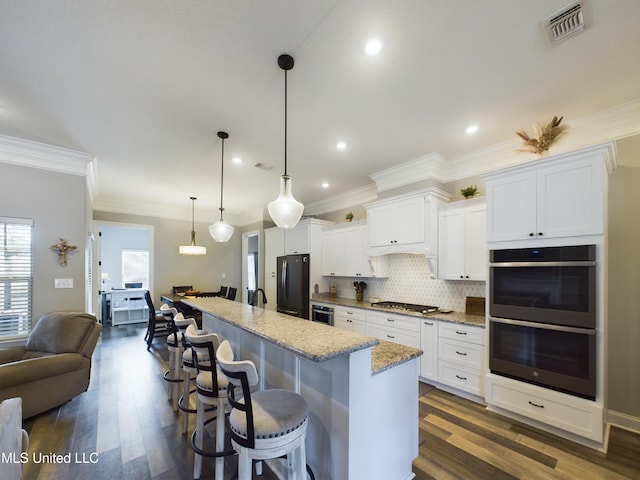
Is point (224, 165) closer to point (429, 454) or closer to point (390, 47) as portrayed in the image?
point (390, 47)

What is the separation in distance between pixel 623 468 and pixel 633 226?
1995 millimetres

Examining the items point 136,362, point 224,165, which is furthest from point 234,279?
point 224,165

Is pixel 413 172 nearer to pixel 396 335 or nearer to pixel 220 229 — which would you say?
pixel 396 335

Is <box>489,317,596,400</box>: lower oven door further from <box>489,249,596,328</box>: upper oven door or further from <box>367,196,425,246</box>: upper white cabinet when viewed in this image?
<box>367,196,425,246</box>: upper white cabinet

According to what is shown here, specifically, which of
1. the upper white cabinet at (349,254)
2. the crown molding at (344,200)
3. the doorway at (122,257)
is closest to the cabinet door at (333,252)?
the upper white cabinet at (349,254)

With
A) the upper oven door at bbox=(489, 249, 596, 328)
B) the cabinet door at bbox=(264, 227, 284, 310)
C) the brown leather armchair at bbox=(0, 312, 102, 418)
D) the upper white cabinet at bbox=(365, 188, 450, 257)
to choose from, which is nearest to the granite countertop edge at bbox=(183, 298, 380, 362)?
the brown leather armchair at bbox=(0, 312, 102, 418)

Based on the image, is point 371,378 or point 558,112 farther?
point 558,112

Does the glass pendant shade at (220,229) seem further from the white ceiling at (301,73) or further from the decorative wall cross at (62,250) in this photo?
the decorative wall cross at (62,250)

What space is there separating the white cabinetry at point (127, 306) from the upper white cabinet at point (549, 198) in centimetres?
777

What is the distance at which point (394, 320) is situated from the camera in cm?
369

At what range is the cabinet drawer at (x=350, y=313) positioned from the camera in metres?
4.13

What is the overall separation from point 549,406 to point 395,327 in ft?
5.38

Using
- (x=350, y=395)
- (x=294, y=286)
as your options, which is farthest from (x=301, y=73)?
(x=294, y=286)

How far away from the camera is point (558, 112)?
2.61 meters
